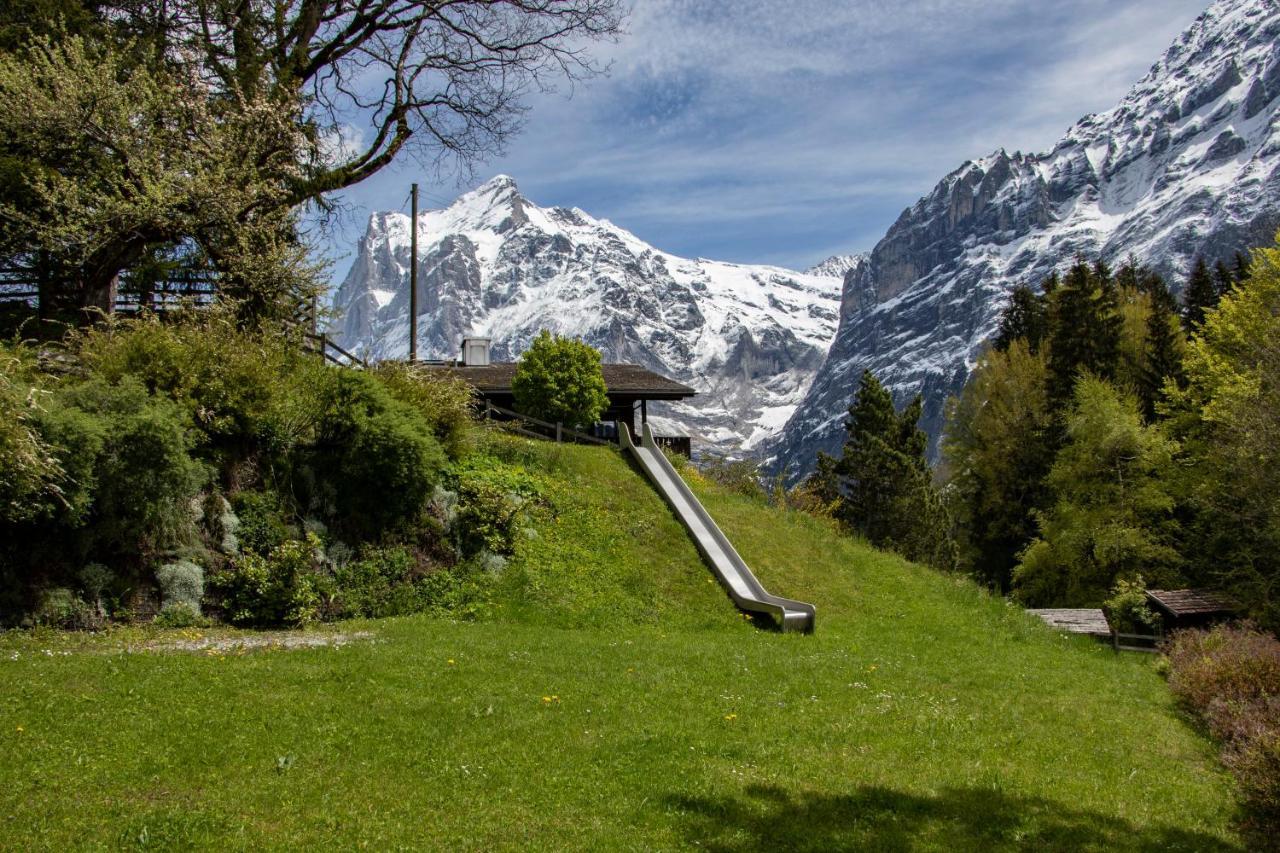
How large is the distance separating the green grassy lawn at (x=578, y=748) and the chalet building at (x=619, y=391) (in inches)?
883

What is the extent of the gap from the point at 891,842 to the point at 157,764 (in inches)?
256

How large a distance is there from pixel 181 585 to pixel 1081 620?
30.3 m

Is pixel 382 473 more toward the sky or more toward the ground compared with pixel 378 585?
more toward the sky

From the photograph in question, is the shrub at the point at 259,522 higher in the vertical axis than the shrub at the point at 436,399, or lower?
lower

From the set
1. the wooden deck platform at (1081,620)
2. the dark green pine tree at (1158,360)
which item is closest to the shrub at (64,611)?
the wooden deck platform at (1081,620)

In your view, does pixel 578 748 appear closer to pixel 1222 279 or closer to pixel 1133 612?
pixel 1133 612

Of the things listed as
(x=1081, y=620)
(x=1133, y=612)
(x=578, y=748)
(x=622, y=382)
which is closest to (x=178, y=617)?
(x=578, y=748)

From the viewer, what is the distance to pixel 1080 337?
46938mm

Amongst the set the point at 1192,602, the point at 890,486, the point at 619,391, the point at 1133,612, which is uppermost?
the point at 619,391

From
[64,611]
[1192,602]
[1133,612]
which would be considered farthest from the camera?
[1133,612]

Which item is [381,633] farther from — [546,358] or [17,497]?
[546,358]

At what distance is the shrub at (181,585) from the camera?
1552 centimetres

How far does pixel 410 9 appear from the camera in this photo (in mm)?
24219

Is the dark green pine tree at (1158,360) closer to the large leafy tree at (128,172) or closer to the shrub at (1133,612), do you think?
the shrub at (1133,612)
